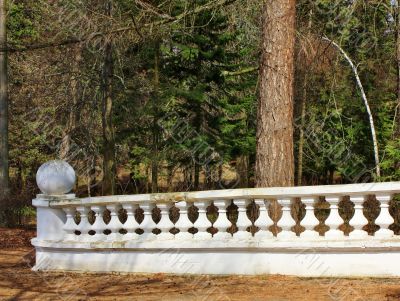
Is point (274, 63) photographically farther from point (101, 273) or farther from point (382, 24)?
point (382, 24)

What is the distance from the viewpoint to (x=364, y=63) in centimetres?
2414

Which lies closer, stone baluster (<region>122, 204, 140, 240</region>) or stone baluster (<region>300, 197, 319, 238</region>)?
stone baluster (<region>300, 197, 319, 238</region>)

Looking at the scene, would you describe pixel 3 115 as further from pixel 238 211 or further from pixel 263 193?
pixel 263 193

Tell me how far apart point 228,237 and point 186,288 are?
0.92 m

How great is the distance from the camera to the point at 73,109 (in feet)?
75.2

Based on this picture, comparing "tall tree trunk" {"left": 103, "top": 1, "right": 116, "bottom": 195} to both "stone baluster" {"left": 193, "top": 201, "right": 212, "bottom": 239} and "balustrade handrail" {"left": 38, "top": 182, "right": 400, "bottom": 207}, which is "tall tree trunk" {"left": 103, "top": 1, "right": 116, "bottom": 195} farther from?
"stone baluster" {"left": 193, "top": 201, "right": 212, "bottom": 239}

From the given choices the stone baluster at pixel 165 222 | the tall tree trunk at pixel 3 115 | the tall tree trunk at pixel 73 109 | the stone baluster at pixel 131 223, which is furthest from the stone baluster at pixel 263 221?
the tall tree trunk at pixel 3 115

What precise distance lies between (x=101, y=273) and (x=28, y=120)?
23248 mm

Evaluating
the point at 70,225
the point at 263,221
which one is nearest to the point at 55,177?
the point at 70,225

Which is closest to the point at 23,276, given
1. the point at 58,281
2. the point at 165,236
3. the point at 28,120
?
the point at 58,281

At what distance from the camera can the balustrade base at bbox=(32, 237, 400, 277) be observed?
23.6 ft

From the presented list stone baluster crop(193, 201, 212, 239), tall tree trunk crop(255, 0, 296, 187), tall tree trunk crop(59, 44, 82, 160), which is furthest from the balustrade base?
tall tree trunk crop(59, 44, 82, 160)

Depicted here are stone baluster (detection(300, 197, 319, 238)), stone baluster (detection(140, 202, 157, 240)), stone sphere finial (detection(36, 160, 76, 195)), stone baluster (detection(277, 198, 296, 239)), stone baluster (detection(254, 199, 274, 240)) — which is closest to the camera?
stone baluster (detection(300, 197, 319, 238))

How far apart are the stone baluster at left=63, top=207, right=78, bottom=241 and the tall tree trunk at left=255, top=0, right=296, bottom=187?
275 cm
